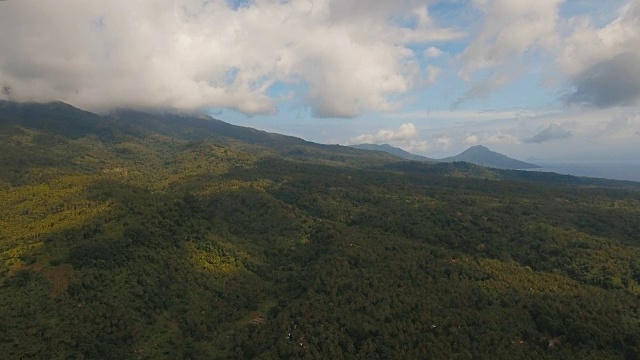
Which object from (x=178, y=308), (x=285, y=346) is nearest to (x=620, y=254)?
(x=285, y=346)

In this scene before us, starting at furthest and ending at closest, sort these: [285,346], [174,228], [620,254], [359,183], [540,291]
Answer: [359,183] → [174,228] → [620,254] → [540,291] → [285,346]

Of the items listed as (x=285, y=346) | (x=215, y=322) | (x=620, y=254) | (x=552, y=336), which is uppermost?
(x=620, y=254)

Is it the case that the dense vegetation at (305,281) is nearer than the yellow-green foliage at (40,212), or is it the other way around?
the dense vegetation at (305,281)

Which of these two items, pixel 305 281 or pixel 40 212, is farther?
pixel 40 212

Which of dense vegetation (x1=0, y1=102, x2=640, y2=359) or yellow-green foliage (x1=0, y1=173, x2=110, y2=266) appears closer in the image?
dense vegetation (x1=0, y1=102, x2=640, y2=359)

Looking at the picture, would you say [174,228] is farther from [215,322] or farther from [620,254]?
[620,254]

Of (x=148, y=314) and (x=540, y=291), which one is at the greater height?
(x=540, y=291)

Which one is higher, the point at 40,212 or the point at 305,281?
the point at 40,212

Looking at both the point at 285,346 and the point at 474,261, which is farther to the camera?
the point at 474,261
